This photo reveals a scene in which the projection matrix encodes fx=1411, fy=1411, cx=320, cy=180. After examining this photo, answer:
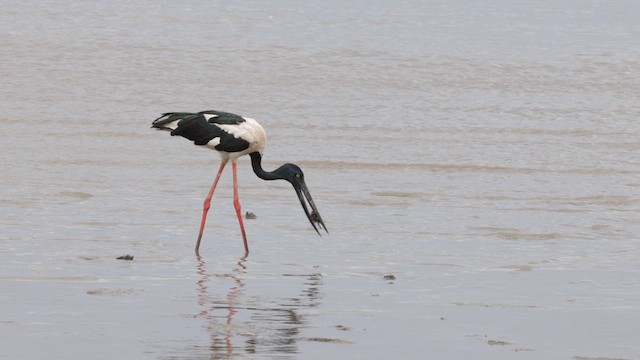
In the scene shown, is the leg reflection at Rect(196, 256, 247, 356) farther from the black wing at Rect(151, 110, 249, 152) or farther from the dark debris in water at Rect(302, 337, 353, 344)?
the black wing at Rect(151, 110, 249, 152)

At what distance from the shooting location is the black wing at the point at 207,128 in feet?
38.7

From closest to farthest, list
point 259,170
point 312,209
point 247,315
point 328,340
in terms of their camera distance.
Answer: point 328,340, point 247,315, point 312,209, point 259,170

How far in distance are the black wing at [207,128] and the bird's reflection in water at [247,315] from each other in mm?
2175

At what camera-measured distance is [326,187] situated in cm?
1438

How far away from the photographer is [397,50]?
25016mm

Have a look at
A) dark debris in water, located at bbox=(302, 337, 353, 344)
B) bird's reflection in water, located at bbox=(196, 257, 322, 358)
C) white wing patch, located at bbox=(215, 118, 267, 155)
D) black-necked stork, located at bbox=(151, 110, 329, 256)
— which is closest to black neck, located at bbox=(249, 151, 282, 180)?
black-necked stork, located at bbox=(151, 110, 329, 256)

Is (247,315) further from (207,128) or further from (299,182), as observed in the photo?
(207,128)

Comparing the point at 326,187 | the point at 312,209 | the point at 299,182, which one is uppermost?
the point at 299,182

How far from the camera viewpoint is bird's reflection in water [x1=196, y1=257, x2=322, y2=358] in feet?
24.1

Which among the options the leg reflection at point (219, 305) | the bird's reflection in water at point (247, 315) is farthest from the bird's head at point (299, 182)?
the bird's reflection in water at point (247, 315)

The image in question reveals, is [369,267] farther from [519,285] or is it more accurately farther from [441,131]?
[441,131]

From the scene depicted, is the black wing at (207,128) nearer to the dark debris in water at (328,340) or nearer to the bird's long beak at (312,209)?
the bird's long beak at (312,209)

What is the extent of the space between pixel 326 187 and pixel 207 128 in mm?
2780

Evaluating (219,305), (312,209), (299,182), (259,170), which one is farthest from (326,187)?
(219,305)
